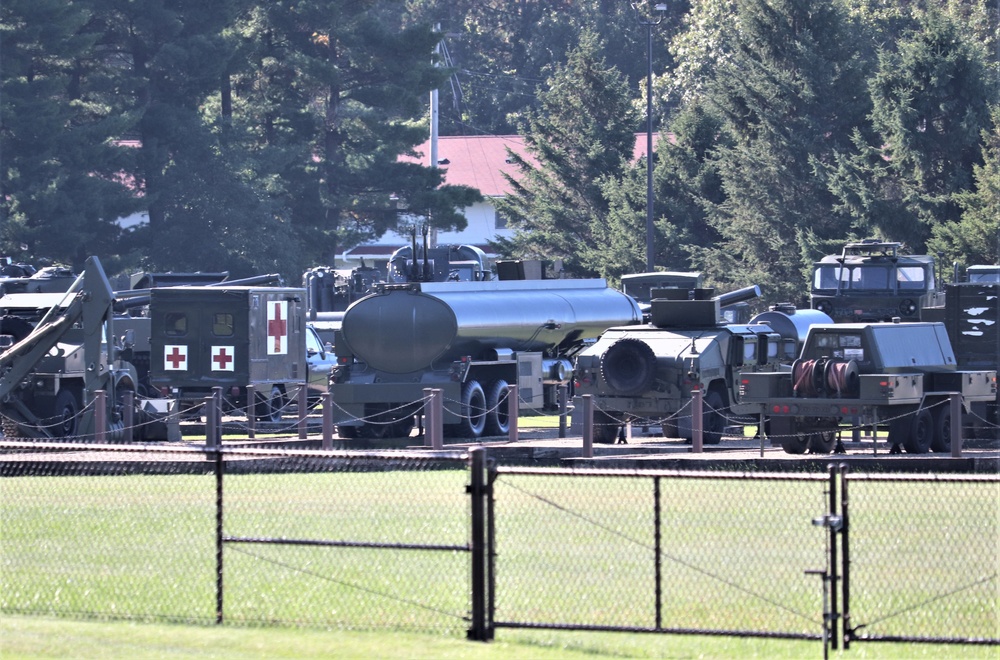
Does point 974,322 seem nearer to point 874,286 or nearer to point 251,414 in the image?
point 874,286

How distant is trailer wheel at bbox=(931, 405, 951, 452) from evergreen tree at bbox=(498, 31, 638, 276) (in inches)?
1614

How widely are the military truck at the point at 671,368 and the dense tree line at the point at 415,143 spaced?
81.0 feet

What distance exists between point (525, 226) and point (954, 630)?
184 feet

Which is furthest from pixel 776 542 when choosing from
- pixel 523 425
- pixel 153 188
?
pixel 153 188

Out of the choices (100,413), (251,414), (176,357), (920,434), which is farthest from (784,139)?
(100,413)

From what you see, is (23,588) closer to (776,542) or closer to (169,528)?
(169,528)

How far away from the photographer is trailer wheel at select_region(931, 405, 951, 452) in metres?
21.7

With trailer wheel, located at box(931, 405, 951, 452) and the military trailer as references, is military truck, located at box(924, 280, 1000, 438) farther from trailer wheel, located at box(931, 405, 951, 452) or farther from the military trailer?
the military trailer

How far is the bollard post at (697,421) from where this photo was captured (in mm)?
21531

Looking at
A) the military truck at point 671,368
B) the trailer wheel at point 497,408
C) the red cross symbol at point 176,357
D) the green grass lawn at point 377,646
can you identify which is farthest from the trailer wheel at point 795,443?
the red cross symbol at point 176,357

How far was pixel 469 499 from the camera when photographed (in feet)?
33.2

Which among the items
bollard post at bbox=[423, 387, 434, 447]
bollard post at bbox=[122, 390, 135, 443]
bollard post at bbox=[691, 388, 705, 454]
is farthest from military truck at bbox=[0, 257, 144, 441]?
bollard post at bbox=[691, 388, 705, 454]

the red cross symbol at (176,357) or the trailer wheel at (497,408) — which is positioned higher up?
the red cross symbol at (176,357)

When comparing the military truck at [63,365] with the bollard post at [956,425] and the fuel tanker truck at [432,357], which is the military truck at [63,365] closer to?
the fuel tanker truck at [432,357]
